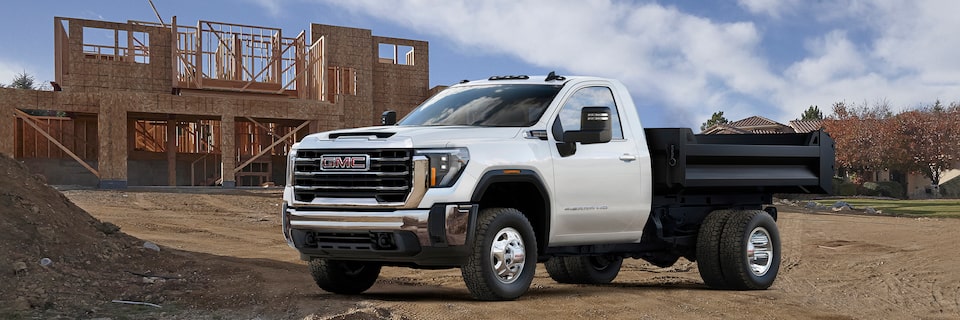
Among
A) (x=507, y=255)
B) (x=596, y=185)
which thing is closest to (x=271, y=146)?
(x=596, y=185)

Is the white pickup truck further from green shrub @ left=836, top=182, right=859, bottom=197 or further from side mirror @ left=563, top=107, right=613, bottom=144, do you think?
green shrub @ left=836, top=182, right=859, bottom=197

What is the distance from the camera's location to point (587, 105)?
1008cm

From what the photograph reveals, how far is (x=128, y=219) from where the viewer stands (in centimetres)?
2370

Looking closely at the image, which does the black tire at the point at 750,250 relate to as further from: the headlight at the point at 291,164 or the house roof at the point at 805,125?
the house roof at the point at 805,125

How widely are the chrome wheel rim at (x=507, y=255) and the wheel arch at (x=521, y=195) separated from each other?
0.36m

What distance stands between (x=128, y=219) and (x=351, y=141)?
16610 millimetres

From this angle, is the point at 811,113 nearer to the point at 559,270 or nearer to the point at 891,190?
the point at 891,190

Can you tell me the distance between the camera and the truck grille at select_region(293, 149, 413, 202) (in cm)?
841

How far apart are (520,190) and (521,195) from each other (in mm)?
79

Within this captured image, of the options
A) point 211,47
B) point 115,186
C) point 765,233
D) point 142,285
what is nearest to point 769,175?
point 765,233

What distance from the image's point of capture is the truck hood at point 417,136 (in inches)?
332

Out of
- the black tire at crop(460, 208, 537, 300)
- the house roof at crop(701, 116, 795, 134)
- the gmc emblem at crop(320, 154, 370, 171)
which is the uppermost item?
the house roof at crop(701, 116, 795, 134)

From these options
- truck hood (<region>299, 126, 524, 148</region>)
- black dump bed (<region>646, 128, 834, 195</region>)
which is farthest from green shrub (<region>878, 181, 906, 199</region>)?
truck hood (<region>299, 126, 524, 148</region>)

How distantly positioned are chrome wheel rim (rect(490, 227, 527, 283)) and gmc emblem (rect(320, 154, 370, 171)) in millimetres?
1273
